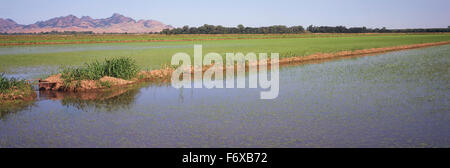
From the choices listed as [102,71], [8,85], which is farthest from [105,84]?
[8,85]

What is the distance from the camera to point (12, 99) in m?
11.3

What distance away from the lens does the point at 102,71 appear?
46.2ft

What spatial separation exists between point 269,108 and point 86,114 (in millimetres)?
5018

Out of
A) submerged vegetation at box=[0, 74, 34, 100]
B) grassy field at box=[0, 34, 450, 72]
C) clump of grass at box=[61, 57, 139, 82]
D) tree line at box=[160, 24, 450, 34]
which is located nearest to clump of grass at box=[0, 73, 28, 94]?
submerged vegetation at box=[0, 74, 34, 100]

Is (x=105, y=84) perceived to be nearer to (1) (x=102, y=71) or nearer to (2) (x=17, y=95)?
(1) (x=102, y=71)

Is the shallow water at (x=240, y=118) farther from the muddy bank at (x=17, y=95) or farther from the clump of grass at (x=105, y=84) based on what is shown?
the clump of grass at (x=105, y=84)

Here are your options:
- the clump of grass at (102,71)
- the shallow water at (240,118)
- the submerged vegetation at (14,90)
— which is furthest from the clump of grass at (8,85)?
the clump of grass at (102,71)

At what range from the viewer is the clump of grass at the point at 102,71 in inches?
528

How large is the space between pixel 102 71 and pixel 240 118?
785 cm

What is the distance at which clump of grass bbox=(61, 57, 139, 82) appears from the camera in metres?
13.4

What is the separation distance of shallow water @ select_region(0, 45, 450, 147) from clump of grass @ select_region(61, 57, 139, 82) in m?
1.23
